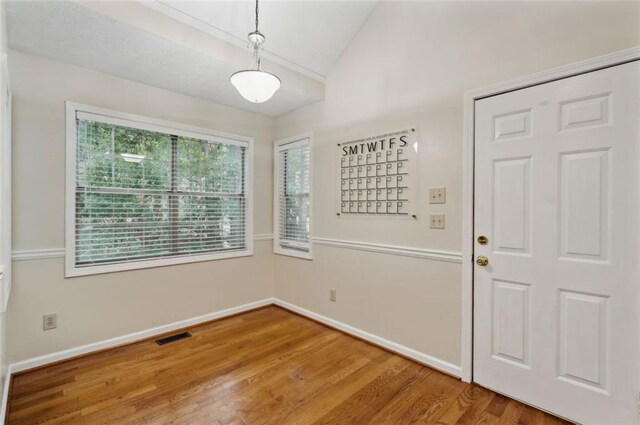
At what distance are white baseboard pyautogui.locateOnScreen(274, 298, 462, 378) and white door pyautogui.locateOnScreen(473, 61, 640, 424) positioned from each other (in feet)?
0.69

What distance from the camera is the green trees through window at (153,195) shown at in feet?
8.67

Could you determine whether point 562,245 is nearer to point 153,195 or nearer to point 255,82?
point 255,82

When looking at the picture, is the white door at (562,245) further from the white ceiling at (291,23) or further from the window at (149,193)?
the window at (149,193)

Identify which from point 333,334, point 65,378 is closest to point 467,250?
point 333,334

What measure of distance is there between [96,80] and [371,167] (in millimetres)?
2494

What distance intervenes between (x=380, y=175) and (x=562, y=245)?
55.1 inches

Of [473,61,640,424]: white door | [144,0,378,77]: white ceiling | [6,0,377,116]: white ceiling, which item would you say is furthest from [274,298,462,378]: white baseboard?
[144,0,378,77]: white ceiling

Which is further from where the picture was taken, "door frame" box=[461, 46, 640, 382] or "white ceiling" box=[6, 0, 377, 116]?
"door frame" box=[461, 46, 640, 382]

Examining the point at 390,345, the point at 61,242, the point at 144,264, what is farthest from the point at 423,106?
the point at 61,242

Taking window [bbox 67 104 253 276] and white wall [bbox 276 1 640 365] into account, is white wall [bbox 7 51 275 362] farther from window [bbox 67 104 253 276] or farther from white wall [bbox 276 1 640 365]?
white wall [bbox 276 1 640 365]

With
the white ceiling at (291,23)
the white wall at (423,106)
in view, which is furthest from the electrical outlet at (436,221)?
the white ceiling at (291,23)

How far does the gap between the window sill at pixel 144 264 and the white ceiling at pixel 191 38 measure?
1639mm

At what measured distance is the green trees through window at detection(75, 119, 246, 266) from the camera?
2643 millimetres

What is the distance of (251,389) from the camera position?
2.13 metres
